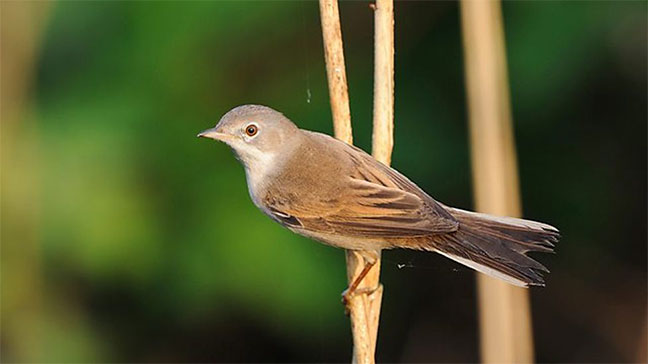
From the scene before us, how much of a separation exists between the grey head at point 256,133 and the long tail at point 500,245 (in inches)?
20.0

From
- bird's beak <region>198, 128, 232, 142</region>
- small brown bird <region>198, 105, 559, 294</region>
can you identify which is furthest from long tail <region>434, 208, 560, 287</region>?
bird's beak <region>198, 128, 232, 142</region>

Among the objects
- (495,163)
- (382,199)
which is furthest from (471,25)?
(382,199)

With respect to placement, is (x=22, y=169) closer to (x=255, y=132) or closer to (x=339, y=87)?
(x=255, y=132)

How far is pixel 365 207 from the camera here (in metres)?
2.43

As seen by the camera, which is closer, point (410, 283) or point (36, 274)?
point (36, 274)

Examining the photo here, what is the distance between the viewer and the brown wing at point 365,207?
7.79 ft

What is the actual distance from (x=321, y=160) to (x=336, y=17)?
414 mm

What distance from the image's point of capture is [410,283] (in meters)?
4.33

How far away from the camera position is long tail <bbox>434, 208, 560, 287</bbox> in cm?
197

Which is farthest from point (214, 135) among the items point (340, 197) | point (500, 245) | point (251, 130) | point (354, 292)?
point (500, 245)

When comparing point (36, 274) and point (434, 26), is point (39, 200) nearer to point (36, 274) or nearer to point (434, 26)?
point (36, 274)

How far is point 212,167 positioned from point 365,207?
175 cm

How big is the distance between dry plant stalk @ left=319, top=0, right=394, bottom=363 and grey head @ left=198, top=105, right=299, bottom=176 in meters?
0.19

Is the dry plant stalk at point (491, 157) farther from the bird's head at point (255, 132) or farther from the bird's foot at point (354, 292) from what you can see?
the bird's head at point (255, 132)
